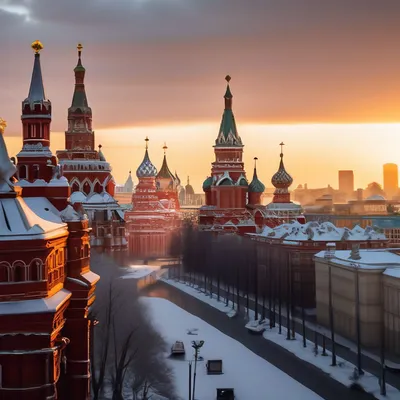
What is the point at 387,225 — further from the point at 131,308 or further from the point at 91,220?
the point at 131,308

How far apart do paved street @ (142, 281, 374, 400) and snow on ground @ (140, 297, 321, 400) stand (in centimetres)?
54

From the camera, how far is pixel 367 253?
43500 mm

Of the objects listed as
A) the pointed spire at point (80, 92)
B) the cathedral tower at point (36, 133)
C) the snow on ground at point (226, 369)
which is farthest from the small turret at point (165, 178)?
the cathedral tower at point (36, 133)

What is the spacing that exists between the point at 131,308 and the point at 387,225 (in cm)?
5880

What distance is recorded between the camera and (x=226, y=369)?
113ft

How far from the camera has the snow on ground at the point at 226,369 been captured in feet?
102

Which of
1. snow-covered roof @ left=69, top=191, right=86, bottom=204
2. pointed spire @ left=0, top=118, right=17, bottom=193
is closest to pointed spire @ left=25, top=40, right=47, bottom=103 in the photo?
pointed spire @ left=0, top=118, right=17, bottom=193

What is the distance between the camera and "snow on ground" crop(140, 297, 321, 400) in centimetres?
3111

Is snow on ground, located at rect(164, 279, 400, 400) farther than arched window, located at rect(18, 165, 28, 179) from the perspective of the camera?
Yes

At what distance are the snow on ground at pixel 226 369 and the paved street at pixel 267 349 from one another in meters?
0.54

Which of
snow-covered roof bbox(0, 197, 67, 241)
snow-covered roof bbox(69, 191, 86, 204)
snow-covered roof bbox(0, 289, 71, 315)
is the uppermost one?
snow-covered roof bbox(69, 191, 86, 204)

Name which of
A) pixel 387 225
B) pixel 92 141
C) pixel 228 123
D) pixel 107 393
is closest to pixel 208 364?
pixel 107 393

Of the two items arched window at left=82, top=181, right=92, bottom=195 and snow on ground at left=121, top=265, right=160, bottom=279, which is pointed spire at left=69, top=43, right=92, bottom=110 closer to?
arched window at left=82, top=181, right=92, bottom=195

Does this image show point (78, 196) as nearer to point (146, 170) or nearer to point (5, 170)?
point (146, 170)
